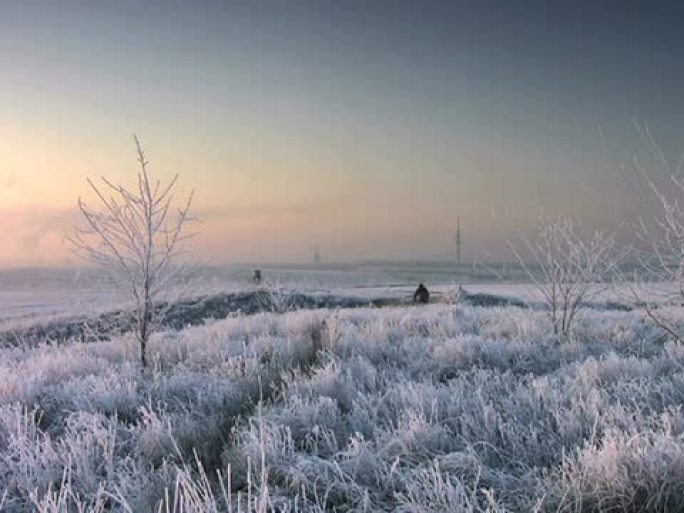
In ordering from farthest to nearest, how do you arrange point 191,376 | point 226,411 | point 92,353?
point 92,353
point 191,376
point 226,411

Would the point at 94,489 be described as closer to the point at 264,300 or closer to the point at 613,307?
the point at 264,300

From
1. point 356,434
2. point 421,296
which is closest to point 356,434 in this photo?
point 356,434

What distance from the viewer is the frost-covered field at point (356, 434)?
3.90 metres

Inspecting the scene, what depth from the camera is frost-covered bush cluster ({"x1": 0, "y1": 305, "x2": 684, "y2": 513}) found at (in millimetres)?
3896

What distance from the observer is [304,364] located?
9.13 meters

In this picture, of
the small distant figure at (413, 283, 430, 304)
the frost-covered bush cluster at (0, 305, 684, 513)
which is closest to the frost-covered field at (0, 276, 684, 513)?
the frost-covered bush cluster at (0, 305, 684, 513)

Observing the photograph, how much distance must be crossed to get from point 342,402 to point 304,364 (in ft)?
8.65

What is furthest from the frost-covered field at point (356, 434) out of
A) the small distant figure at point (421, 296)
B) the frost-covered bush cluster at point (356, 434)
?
the small distant figure at point (421, 296)

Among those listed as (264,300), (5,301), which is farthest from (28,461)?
(5,301)

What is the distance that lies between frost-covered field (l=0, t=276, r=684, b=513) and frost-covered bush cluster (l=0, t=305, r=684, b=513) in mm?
18

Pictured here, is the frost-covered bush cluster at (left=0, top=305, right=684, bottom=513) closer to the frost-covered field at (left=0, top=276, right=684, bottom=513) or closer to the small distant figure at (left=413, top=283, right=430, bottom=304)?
the frost-covered field at (left=0, top=276, right=684, bottom=513)

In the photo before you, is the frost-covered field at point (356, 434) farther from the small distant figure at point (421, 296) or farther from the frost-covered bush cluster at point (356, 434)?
the small distant figure at point (421, 296)

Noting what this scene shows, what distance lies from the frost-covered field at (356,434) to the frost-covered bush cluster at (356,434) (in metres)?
0.02

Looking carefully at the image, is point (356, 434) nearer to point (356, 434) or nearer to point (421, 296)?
point (356, 434)
